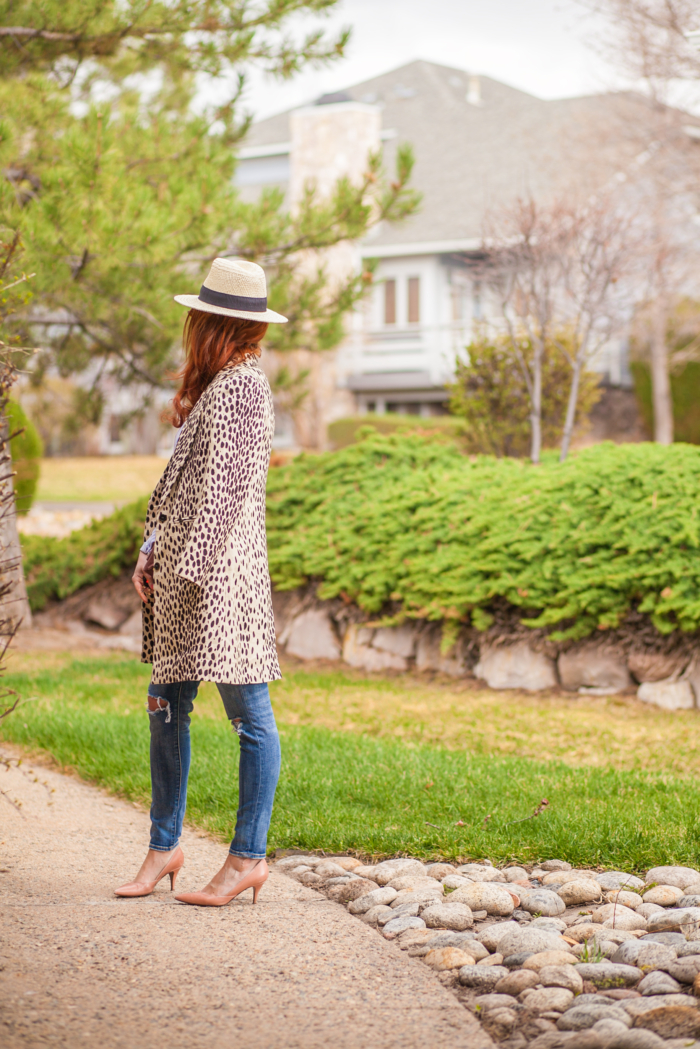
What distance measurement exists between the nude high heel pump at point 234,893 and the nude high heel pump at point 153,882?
10 centimetres

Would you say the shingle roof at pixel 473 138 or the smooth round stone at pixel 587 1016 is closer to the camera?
the smooth round stone at pixel 587 1016

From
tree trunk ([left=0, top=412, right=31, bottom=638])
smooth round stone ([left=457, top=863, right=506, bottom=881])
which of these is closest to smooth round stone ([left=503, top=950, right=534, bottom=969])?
smooth round stone ([left=457, top=863, right=506, bottom=881])

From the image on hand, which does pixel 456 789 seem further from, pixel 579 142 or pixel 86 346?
pixel 579 142

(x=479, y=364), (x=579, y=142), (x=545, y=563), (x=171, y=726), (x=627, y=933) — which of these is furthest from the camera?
(x=579, y=142)

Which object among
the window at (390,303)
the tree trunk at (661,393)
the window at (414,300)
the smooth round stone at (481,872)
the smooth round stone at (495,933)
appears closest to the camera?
the smooth round stone at (495,933)

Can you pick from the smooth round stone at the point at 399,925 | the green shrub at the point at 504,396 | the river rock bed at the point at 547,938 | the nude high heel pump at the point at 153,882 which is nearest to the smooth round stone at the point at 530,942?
the river rock bed at the point at 547,938

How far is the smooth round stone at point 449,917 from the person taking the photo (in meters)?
3.19

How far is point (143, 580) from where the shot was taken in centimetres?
333

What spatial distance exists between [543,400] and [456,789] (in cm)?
675

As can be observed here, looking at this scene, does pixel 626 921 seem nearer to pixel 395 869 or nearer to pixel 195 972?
pixel 395 869

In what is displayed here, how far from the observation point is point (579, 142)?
20.4m

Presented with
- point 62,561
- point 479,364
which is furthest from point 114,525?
point 479,364

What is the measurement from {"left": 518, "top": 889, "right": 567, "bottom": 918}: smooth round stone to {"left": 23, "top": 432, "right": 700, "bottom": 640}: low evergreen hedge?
328 cm

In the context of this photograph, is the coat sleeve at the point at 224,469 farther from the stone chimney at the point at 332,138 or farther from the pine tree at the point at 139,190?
the stone chimney at the point at 332,138
